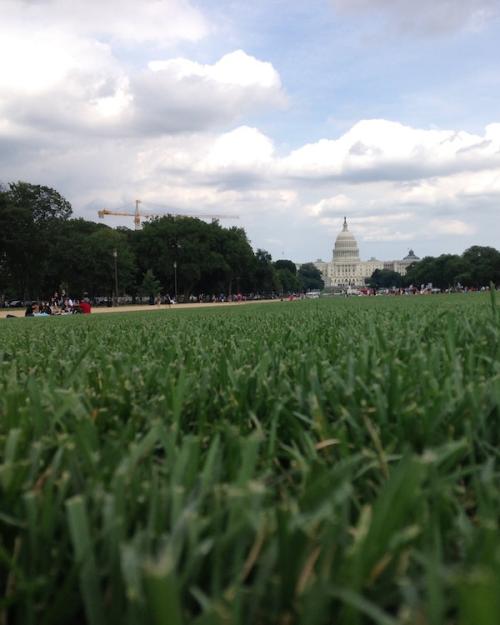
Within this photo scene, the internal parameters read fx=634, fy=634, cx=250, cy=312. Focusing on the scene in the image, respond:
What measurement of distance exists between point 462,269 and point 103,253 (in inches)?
3178

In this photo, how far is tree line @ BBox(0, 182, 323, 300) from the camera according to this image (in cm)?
6378

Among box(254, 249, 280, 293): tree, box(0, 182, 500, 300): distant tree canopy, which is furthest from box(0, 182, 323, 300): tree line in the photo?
box(254, 249, 280, 293): tree

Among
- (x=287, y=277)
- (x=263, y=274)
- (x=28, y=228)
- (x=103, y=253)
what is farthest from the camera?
(x=287, y=277)

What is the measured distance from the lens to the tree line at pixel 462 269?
405 ft

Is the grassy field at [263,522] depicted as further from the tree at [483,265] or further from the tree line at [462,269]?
the tree at [483,265]

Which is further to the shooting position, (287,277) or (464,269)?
(287,277)

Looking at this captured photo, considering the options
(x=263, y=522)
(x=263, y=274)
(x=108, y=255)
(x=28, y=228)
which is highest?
(x=28, y=228)

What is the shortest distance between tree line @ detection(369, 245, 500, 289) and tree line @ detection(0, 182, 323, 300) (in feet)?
157

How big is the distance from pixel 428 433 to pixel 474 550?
697mm

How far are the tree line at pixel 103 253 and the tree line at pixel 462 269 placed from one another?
47993 millimetres

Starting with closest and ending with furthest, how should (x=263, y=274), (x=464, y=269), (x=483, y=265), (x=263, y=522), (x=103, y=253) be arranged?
(x=263, y=522), (x=103, y=253), (x=263, y=274), (x=483, y=265), (x=464, y=269)

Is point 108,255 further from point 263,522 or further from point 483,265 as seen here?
point 483,265

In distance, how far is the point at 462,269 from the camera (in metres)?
127

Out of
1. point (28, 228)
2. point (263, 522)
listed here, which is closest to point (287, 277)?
point (28, 228)
